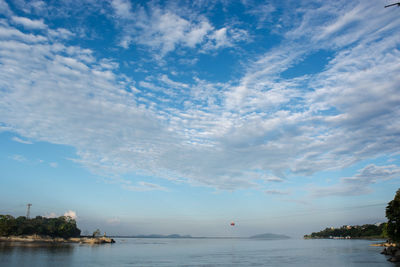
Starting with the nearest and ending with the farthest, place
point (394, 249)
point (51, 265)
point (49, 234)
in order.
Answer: point (51, 265) → point (394, 249) → point (49, 234)

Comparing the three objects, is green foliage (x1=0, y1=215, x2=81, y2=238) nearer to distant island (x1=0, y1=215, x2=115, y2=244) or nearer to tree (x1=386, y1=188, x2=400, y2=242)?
distant island (x1=0, y1=215, x2=115, y2=244)

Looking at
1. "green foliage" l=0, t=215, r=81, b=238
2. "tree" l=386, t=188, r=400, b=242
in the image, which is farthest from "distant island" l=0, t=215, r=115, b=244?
"tree" l=386, t=188, r=400, b=242

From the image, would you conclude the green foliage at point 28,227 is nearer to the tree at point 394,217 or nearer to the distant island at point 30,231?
the distant island at point 30,231

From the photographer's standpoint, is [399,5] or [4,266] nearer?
[399,5]

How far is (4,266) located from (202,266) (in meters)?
41.1

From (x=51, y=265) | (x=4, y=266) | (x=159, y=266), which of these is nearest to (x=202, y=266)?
(x=159, y=266)

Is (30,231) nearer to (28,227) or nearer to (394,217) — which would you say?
(28,227)

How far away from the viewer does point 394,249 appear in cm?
8319

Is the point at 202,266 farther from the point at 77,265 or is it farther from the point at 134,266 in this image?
the point at 77,265

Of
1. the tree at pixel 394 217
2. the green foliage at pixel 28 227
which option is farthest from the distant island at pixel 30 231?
the tree at pixel 394 217

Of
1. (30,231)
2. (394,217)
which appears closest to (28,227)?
(30,231)

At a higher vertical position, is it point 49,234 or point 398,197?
point 398,197

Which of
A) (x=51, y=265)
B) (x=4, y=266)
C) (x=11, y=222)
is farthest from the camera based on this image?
(x=11, y=222)

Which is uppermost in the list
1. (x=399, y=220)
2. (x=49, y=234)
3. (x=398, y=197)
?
(x=398, y=197)
